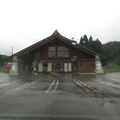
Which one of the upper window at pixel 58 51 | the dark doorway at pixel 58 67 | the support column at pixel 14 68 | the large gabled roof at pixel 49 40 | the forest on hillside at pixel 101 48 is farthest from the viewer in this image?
the forest on hillside at pixel 101 48

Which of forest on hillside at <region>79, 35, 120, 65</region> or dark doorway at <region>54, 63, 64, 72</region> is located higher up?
forest on hillside at <region>79, 35, 120, 65</region>

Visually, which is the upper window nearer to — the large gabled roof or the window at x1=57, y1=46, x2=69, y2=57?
the window at x1=57, y1=46, x2=69, y2=57

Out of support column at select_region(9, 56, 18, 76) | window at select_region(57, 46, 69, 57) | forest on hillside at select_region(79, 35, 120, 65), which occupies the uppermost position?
forest on hillside at select_region(79, 35, 120, 65)

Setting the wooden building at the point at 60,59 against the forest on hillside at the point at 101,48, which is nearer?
the wooden building at the point at 60,59

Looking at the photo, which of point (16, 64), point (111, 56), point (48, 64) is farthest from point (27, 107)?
point (111, 56)

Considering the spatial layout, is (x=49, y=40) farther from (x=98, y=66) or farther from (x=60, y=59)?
(x=98, y=66)

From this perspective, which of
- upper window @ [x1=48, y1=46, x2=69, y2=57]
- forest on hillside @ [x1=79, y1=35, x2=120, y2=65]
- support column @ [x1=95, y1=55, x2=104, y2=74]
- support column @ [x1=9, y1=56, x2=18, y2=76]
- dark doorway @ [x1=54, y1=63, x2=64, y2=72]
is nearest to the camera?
support column @ [x1=9, y1=56, x2=18, y2=76]

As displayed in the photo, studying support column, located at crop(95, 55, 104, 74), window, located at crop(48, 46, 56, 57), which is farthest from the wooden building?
support column, located at crop(95, 55, 104, 74)

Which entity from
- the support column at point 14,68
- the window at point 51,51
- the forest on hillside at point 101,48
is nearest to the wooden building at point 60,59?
the window at point 51,51

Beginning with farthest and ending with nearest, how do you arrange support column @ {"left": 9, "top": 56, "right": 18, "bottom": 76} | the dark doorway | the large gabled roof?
1. the dark doorway
2. the large gabled roof
3. support column @ {"left": 9, "top": 56, "right": 18, "bottom": 76}

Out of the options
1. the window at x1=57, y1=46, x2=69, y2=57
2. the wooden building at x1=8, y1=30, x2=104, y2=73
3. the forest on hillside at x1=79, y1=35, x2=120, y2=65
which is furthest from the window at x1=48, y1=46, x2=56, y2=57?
the forest on hillside at x1=79, y1=35, x2=120, y2=65

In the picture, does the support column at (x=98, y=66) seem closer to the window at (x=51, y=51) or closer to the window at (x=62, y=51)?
the window at (x=62, y=51)

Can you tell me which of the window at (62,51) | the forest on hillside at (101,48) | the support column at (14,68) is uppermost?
the forest on hillside at (101,48)

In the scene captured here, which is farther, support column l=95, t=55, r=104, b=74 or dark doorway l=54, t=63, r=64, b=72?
dark doorway l=54, t=63, r=64, b=72
